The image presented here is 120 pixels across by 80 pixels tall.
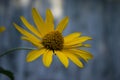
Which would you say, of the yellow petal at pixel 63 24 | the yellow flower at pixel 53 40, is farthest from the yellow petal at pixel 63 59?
the yellow petal at pixel 63 24

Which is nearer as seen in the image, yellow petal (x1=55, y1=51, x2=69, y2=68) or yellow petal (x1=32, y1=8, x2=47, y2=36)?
yellow petal (x1=55, y1=51, x2=69, y2=68)

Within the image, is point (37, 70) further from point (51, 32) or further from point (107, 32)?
point (51, 32)

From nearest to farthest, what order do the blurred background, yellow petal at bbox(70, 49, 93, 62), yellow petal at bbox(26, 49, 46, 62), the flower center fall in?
yellow petal at bbox(26, 49, 46, 62) < yellow petal at bbox(70, 49, 93, 62) < the flower center < the blurred background

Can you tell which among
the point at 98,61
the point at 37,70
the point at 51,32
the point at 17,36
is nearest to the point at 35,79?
the point at 37,70

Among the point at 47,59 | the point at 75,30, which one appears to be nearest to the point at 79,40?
the point at 47,59

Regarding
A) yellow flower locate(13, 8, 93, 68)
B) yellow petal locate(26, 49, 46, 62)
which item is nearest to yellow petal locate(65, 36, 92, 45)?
yellow flower locate(13, 8, 93, 68)

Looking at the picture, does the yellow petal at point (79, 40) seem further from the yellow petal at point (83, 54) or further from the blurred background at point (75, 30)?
the blurred background at point (75, 30)

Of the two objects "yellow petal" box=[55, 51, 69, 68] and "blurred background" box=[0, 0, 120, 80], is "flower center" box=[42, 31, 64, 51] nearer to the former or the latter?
"yellow petal" box=[55, 51, 69, 68]
